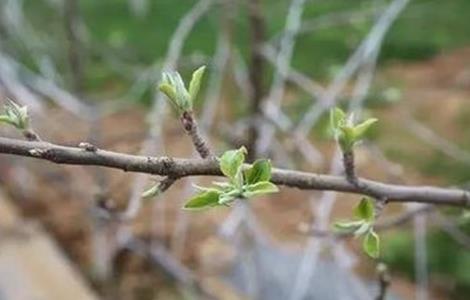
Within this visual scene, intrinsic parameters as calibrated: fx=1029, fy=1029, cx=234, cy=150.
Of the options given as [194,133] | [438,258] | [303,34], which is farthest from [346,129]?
[303,34]

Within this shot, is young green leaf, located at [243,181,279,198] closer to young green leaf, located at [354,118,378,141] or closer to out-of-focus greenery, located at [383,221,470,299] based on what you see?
young green leaf, located at [354,118,378,141]

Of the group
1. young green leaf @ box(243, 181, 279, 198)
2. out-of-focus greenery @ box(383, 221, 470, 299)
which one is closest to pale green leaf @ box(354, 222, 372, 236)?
young green leaf @ box(243, 181, 279, 198)

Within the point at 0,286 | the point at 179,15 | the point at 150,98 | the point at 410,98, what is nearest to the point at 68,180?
the point at 0,286

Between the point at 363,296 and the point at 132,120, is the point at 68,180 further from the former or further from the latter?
the point at 363,296

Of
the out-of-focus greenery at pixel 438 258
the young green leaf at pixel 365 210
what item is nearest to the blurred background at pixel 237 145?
the out-of-focus greenery at pixel 438 258

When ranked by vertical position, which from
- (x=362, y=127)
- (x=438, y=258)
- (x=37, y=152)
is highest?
(x=438, y=258)

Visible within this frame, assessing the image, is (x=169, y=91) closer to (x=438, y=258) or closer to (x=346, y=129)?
(x=346, y=129)
